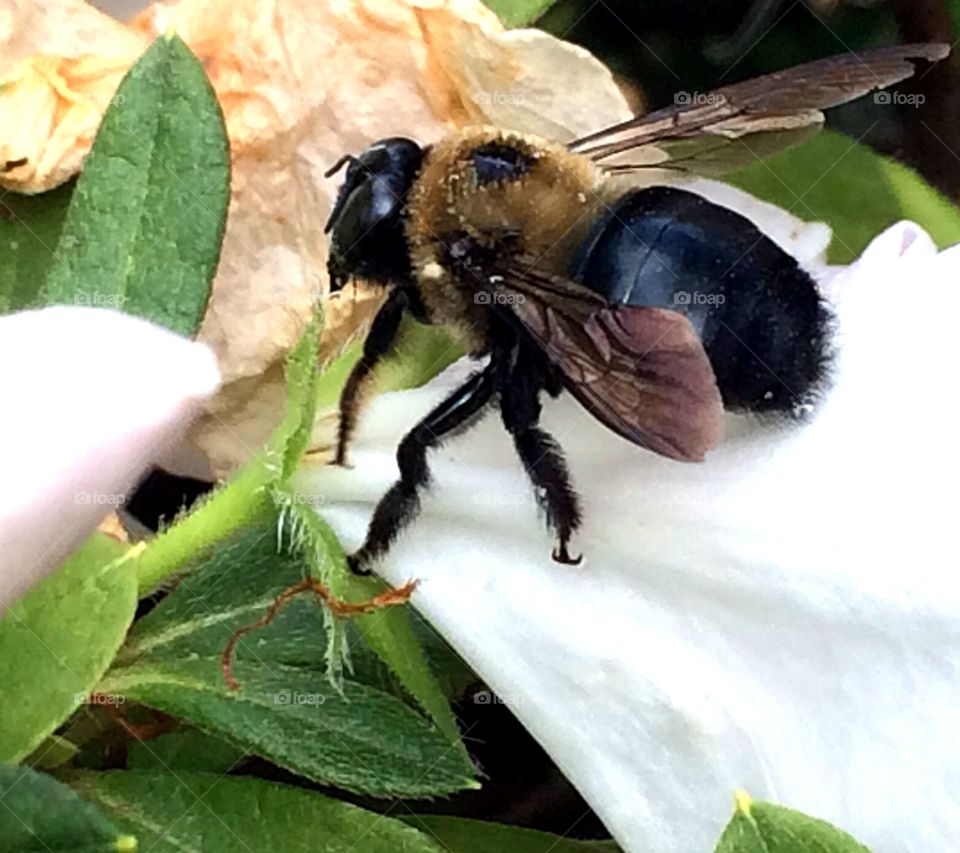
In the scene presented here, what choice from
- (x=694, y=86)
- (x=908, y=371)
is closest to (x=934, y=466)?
(x=908, y=371)

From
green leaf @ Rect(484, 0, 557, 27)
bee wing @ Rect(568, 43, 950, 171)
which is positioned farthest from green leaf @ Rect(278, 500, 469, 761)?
green leaf @ Rect(484, 0, 557, 27)

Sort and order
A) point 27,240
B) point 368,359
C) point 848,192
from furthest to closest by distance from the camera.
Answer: point 848,192 → point 27,240 → point 368,359

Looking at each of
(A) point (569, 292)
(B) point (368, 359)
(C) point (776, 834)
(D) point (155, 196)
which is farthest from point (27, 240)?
(C) point (776, 834)

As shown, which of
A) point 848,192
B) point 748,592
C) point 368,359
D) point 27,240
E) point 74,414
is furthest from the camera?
point 848,192

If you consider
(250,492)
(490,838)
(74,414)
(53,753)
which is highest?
(74,414)

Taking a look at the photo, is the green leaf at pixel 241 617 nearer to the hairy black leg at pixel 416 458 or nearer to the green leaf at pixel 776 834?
the hairy black leg at pixel 416 458

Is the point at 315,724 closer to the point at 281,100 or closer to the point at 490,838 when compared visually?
the point at 490,838

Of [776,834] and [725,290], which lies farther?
[725,290]

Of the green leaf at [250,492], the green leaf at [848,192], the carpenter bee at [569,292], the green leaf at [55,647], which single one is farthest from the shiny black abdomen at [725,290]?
the green leaf at [848,192]

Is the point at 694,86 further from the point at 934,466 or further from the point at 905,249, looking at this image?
the point at 934,466
